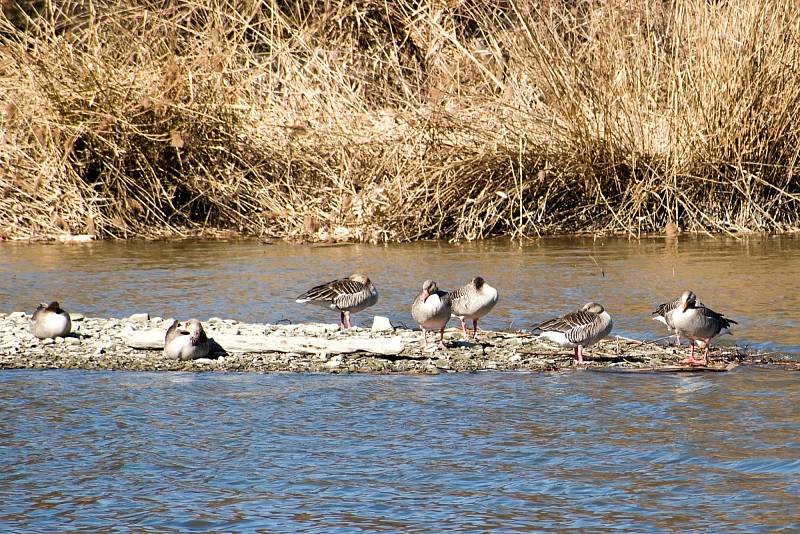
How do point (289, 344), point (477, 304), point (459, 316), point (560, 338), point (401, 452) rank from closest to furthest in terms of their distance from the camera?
point (401, 452) → point (560, 338) → point (289, 344) → point (477, 304) → point (459, 316)

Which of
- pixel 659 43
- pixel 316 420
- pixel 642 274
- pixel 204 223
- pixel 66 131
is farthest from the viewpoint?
pixel 204 223

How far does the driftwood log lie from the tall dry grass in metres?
7.53

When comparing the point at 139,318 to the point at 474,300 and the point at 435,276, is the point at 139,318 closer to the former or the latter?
the point at 474,300

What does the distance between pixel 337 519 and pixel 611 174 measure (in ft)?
40.3

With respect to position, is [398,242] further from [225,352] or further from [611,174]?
[225,352]

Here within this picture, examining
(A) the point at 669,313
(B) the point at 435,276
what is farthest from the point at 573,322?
(B) the point at 435,276

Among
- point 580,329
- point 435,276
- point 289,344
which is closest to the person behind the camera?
point 580,329

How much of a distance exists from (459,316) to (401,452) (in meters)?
3.39

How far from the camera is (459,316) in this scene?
10.2 meters

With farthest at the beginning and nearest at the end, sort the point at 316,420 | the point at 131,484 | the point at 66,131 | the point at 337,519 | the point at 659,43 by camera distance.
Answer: the point at 66,131 < the point at 659,43 < the point at 316,420 < the point at 131,484 < the point at 337,519

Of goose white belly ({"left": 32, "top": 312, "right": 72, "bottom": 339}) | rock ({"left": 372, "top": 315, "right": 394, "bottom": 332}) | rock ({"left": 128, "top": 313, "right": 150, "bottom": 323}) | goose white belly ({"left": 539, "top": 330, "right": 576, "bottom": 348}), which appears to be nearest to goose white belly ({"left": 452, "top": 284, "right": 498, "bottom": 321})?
rock ({"left": 372, "top": 315, "right": 394, "bottom": 332})

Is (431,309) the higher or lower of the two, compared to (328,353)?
higher

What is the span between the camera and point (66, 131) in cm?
1848

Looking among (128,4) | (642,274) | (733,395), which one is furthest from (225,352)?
(128,4)
